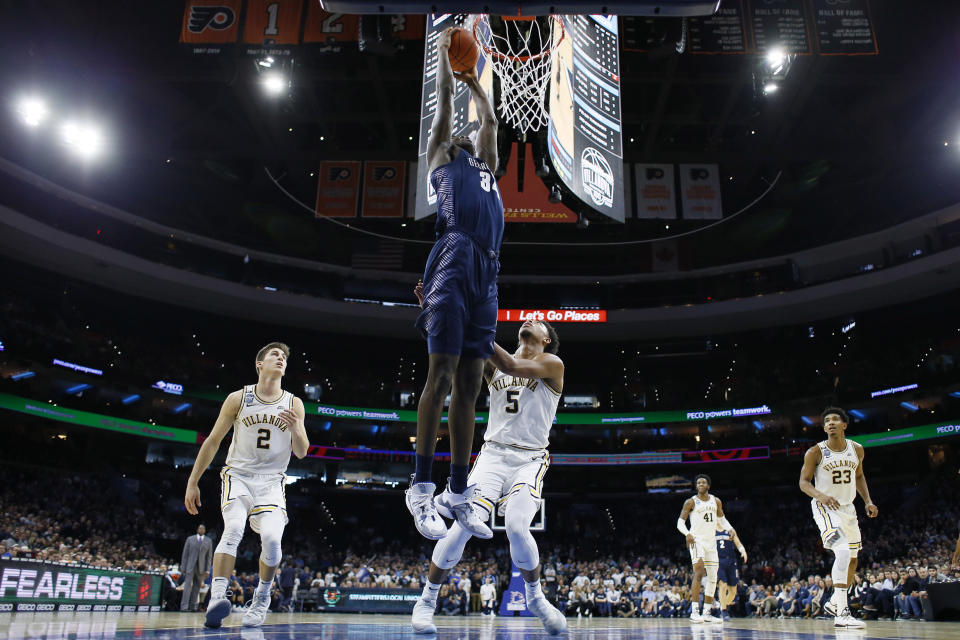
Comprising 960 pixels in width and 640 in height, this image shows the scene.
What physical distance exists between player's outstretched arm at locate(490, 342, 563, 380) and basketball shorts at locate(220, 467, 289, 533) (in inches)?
96.8

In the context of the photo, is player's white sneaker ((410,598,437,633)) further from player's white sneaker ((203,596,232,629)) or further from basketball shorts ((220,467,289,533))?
basketball shorts ((220,467,289,533))

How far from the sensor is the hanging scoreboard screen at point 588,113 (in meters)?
9.95

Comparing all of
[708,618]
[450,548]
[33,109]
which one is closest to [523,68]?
[450,548]

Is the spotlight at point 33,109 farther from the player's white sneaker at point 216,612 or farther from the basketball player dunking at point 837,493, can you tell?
the basketball player dunking at point 837,493

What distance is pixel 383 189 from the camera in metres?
Answer: 20.2

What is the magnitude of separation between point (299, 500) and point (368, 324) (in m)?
8.90

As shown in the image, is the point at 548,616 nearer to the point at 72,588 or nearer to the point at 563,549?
the point at 72,588

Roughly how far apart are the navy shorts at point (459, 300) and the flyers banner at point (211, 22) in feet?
39.3

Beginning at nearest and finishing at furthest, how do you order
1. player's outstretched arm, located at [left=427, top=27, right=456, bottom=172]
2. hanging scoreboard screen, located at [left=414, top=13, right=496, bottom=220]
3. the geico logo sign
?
player's outstretched arm, located at [left=427, top=27, right=456, bottom=172] < hanging scoreboard screen, located at [left=414, top=13, right=496, bottom=220] < the geico logo sign

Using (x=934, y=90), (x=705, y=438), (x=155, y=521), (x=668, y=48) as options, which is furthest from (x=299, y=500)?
(x=934, y=90)

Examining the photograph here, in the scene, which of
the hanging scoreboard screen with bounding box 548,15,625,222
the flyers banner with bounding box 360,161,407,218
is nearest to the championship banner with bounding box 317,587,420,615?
the flyers banner with bounding box 360,161,407,218

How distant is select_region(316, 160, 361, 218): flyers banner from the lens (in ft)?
63.9

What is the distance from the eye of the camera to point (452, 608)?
19.4 m

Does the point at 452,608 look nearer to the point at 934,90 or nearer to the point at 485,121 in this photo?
the point at 485,121
